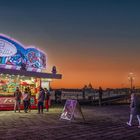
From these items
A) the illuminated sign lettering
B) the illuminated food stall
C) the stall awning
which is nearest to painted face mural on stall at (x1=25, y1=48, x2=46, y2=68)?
the illuminated food stall

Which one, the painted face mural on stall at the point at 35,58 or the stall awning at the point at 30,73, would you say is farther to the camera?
the painted face mural on stall at the point at 35,58

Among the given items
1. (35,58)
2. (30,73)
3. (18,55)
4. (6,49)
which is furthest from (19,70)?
(35,58)

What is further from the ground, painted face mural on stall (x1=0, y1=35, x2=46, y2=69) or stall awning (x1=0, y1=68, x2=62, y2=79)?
painted face mural on stall (x1=0, y1=35, x2=46, y2=69)

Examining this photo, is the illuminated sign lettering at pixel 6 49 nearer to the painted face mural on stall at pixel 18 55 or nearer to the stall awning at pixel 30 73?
the painted face mural on stall at pixel 18 55

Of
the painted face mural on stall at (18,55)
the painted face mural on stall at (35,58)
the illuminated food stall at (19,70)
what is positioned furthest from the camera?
the painted face mural on stall at (35,58)

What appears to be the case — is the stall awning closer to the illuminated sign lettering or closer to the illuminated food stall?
the illuminated food stall

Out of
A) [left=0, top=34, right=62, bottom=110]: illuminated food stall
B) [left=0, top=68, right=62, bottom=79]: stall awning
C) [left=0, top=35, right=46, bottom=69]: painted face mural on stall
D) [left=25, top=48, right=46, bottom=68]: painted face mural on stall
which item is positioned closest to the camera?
[left=0, top=68, right=62, bottom=79]: stall awning

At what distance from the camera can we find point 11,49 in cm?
2812

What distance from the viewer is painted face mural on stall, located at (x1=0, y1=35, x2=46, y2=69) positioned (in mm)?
27391

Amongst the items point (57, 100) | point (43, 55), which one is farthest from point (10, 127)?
point (57, 100)

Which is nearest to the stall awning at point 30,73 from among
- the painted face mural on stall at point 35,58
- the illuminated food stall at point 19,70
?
the illuminated food stall at point 19,70

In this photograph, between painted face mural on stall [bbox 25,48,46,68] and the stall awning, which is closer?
the stall awning

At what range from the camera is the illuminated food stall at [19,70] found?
27.2 meters

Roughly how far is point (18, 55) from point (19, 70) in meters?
1.67
